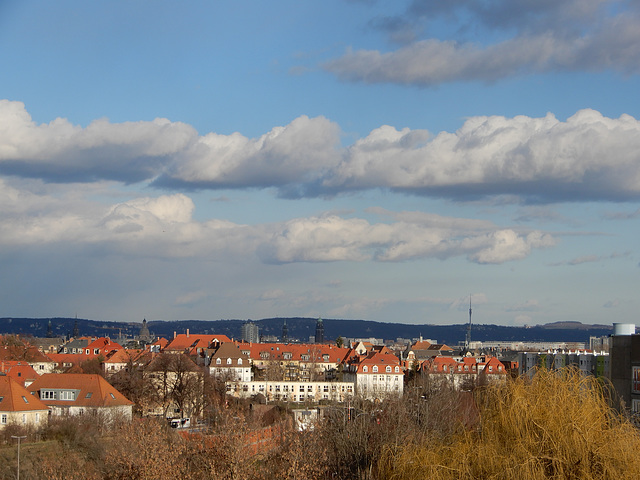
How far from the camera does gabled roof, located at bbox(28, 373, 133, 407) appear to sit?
77.9m

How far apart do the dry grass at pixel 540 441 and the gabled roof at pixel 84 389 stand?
191ft

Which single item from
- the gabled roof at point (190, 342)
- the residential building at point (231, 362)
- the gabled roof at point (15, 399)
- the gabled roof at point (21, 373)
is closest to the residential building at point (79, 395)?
the gabled roof at point (15, 399)

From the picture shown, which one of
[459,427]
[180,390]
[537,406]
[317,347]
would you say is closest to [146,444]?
[459,427]

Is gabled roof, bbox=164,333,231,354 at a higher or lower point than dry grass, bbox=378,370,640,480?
lower

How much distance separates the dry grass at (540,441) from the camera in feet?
65.7

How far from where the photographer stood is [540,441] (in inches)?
826

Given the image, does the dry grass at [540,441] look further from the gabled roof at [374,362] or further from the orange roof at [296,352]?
the orange roof at [296,352]

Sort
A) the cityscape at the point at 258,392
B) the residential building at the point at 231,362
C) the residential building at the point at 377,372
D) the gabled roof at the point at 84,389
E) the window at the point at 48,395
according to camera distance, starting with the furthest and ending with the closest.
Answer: the residential building at the point at 377,372
the residential building at the point at 231,362
the window at the point at 48,395
the gabled roof at the point at 84,389
the cityscape at the point at 258,392

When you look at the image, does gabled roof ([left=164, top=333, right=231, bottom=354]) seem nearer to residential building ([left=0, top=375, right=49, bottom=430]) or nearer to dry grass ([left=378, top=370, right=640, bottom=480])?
residential building ([left=0, top=375, right=49, bottom=430])

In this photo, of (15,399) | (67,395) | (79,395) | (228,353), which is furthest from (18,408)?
(228,353)

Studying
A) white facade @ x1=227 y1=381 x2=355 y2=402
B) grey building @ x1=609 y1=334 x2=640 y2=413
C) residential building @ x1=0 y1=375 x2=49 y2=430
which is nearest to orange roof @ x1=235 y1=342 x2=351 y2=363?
white facade @ x1=227 y1=381 x2=355 y2=402

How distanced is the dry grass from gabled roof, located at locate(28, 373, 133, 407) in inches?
2294

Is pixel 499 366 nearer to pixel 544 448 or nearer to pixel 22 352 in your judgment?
pixel 22 352

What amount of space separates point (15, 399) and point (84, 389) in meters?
10.6
